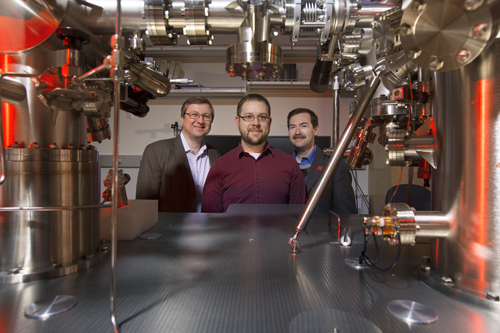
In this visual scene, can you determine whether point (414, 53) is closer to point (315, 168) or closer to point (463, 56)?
point (463, 56)

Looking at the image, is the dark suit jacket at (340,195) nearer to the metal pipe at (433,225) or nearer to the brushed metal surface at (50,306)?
the metal pipe at (433,225)

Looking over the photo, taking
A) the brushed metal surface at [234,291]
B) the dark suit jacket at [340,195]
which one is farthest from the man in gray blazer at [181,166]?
the brushed metal surface at [234,291]

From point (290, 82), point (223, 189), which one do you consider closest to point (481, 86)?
point (223, 189)

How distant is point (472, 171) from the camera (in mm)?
374

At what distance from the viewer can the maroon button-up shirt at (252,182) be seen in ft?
5.21

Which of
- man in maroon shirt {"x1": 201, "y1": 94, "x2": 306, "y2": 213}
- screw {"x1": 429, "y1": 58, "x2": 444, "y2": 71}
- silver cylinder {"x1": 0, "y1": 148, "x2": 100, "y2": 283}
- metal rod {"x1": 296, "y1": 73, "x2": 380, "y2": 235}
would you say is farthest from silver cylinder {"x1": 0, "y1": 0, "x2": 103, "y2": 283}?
man in maroon shirt {"x1": 201, "y1": 94, "x2": 306, "y2": 213}

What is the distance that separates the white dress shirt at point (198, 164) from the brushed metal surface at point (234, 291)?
54.9 inches

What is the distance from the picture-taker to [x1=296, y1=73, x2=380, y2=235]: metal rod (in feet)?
1.71

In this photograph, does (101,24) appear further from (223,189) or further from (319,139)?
(319,139)

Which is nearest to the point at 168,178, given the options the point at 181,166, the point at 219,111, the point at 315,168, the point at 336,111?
the point at 181,166

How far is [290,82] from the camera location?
105 inches

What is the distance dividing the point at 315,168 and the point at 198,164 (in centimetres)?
80

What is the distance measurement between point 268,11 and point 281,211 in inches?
23.4

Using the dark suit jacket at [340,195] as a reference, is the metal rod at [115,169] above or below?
above
